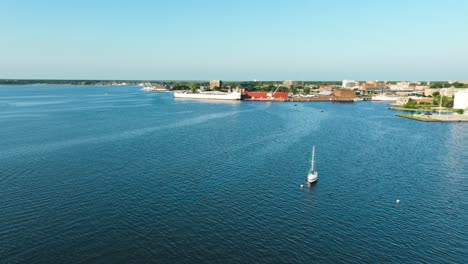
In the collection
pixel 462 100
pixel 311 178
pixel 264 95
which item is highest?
pixel 462 100

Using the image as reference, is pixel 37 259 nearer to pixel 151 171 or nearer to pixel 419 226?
pixel 151 171

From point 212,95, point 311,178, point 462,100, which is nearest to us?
point 311,178

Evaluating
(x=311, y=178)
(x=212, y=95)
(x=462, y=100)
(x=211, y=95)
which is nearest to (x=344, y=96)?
(x=212, y=95)

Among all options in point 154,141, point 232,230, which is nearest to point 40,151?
point 154,141

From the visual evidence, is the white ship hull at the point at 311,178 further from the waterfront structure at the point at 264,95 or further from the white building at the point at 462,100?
the waterfront structure at the point at 264,95

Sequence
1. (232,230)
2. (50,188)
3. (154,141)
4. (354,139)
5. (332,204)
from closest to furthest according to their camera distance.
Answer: (232,230) < (332,204) < (50,188) < (154,141) < (354,139)

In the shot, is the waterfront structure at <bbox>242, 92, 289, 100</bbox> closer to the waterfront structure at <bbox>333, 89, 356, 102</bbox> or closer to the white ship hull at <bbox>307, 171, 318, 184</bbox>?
the waterfront structure at <bbox>333, 89, 356, 102</bbox>

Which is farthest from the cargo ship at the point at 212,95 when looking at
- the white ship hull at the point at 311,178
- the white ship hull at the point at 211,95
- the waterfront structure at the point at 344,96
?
the white ship hull at the point at 311,178

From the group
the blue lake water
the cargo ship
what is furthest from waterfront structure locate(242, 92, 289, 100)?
the blue lake water

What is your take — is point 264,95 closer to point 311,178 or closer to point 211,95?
point 211,95
